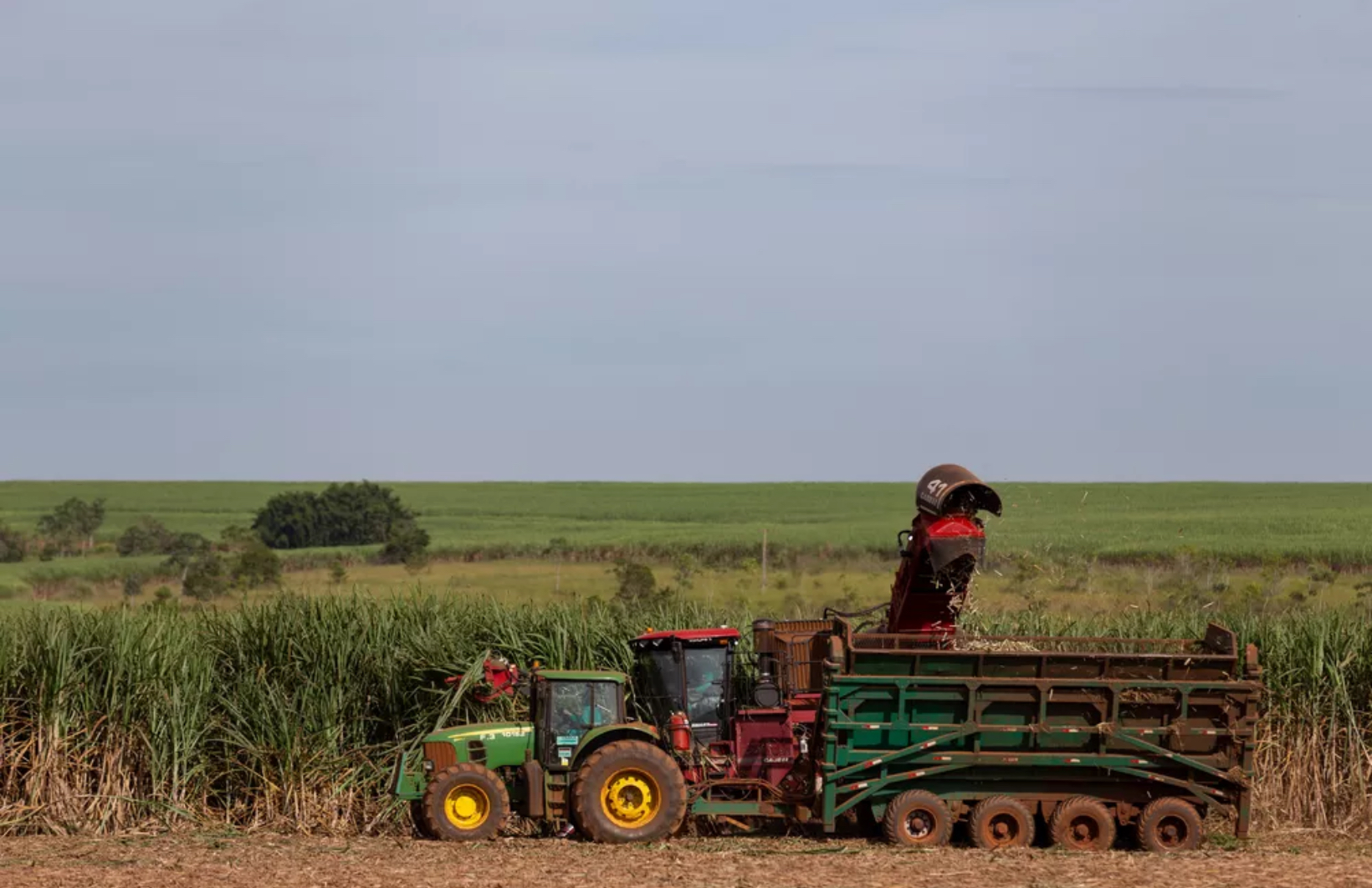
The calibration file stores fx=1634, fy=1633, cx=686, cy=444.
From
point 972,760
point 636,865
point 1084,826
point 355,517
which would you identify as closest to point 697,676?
point 636,865

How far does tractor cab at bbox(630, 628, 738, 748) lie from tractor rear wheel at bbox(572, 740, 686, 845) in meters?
1.24

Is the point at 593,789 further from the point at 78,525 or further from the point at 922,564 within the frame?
the point at 78,525

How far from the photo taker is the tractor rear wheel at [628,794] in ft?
53.5

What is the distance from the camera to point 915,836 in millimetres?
16125

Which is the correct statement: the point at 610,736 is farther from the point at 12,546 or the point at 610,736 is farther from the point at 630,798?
the point at 12,546

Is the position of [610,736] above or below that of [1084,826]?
above

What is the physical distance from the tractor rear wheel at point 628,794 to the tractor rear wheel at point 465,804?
855 mm

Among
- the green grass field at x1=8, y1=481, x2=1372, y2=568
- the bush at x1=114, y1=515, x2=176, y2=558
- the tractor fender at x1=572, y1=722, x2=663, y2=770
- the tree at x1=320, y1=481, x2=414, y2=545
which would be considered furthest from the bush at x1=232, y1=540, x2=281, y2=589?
the tractor fender at x1=572, y1=722, x2=663, y2=770

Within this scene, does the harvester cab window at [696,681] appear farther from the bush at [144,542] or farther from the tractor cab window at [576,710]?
the bush at [144,542]

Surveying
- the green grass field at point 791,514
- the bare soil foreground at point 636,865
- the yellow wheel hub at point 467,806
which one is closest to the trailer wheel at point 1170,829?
the bare soil foreground at point 636,865

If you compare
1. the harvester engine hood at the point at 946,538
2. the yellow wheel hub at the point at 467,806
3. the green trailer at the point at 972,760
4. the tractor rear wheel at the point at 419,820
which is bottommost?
the tractor rear wheel at the point at 419,820

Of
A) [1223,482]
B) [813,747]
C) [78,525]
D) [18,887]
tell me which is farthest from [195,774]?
[1223,482]

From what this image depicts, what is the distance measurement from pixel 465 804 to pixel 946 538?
5760 millimetres

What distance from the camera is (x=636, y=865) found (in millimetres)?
14977
